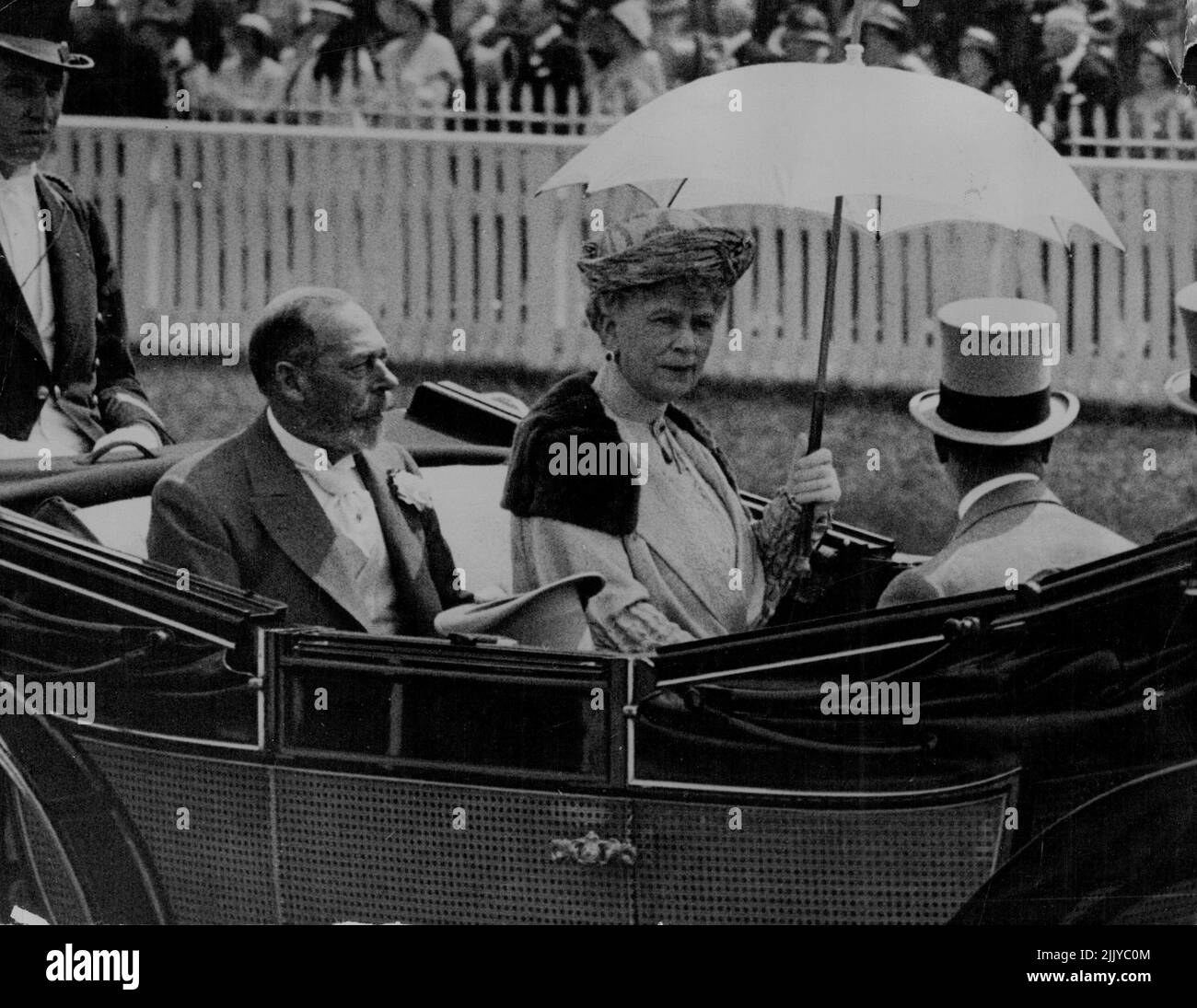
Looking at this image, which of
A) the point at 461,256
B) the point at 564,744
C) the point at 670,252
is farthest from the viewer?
the point at 461,256

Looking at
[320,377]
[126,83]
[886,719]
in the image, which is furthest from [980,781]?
[126,83]

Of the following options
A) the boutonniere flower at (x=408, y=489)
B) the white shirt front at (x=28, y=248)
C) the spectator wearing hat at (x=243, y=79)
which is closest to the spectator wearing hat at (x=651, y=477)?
the boutonniere flower at (x=408, y=489)

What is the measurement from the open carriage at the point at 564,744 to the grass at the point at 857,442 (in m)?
0.10

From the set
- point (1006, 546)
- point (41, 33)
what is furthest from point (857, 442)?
point (41, 33)

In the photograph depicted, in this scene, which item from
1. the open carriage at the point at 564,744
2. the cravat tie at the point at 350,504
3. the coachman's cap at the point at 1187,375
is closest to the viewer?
the open carriage at the point at 564,744

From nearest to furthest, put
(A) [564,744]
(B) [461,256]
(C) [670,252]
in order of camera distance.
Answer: (A) [564,744]
(C) [670,252]
(B) [461,256]

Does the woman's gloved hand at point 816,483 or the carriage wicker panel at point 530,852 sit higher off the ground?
the woman's gloved hand at point 816,483

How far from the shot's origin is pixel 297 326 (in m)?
6.54

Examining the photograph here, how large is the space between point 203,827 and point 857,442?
245 cm

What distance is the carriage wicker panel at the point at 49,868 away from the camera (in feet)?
21.6

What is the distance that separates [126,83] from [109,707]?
79.8 inches

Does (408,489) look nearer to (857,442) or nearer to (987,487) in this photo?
(857,442)

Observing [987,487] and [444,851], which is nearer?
[444,851]

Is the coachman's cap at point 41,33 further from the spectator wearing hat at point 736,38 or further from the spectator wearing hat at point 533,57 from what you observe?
the spectator wearing hat at point 736,38
